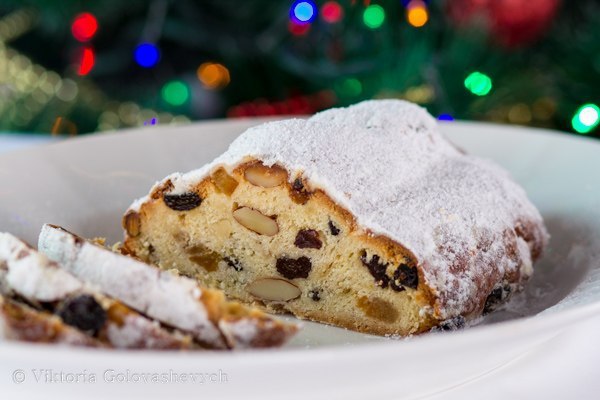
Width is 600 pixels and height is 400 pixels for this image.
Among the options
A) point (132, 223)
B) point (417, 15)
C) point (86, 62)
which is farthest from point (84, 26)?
point (132, 223)

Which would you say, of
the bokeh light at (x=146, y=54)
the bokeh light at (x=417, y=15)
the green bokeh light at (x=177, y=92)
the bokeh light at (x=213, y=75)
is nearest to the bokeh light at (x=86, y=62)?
the bokeh light at (x=146, y=54)

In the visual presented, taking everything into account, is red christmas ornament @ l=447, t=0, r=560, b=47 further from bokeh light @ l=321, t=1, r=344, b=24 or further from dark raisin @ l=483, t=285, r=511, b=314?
dark raisin @ l=483, t=285, r=511, b=314

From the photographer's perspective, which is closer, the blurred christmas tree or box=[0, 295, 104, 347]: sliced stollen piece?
box=[0, 295, 104, 347]: sliced stollen piece

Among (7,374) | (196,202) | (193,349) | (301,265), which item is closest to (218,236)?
(196,202)

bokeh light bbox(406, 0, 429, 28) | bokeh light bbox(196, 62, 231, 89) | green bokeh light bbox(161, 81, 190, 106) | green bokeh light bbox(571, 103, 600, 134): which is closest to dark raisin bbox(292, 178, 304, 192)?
bokeh light bbox(406, 0, 429, 28)

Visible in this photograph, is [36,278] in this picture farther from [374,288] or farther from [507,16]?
[507,16]

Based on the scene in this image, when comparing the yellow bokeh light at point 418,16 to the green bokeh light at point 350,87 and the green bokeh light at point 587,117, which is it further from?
the green bokeh light at point 587,117
